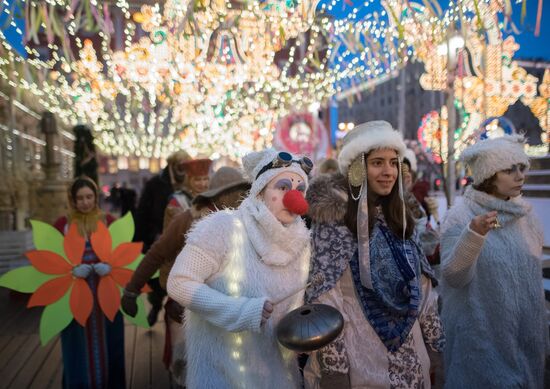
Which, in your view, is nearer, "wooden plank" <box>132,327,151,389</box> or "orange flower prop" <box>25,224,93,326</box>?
"orange flower prop" <box>25,224,93,326</box>

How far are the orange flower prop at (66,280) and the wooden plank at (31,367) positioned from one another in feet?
4.49

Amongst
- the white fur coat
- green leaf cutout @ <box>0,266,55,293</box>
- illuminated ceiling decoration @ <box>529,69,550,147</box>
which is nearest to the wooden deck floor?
Answer: green leaf cutout @ <box>0,266,55,293</box>

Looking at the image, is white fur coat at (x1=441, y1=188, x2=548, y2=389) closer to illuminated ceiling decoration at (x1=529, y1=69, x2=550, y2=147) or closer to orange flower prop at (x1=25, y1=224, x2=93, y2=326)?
orange flower prop at (x1=25, y1=224, x2=93, y2=326)

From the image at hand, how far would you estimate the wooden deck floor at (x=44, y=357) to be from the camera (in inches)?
152

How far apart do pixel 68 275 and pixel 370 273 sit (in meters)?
2.14

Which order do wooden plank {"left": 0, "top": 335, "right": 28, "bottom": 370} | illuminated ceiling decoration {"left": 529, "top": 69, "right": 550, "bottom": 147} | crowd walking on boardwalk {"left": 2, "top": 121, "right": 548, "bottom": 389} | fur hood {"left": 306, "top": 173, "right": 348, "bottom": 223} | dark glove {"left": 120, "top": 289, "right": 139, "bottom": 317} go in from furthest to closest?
1. illuminated ceiling decoration {"left": 529, "top": 69, "right": 550, "bottom": 147}
2. wooden plank {"left": 0, "top": 335, "right": 28, "bottom": 370}
3. dark glove {"left": 120, "top": 289, "right": 139, "bottom": 317}
4. fur hood {"left": 306, "top": 173, "right": 348, "bottom": 223}
5. crowd walking on boardwalk {"left": 2, "top": 121, "right": 548, "bottom": 389}

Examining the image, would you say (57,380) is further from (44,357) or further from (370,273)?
(370,273)

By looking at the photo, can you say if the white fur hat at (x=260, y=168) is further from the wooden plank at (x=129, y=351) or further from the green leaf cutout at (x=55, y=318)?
the wooden plank at (x=129, y=351)

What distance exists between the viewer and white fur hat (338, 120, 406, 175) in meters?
1.97

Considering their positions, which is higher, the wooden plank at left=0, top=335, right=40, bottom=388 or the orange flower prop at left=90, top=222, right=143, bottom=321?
the orange flower prop at left=90, top=222, right=143, bottom=321

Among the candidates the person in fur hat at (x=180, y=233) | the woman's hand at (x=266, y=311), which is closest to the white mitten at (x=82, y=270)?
the person in fur hat at (x=180, y=233)

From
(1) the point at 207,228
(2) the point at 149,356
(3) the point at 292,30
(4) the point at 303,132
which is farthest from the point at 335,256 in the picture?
(4) the point at 303,132

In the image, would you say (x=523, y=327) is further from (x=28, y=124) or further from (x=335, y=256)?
(x=28, y=124)

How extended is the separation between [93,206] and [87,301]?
69cm
